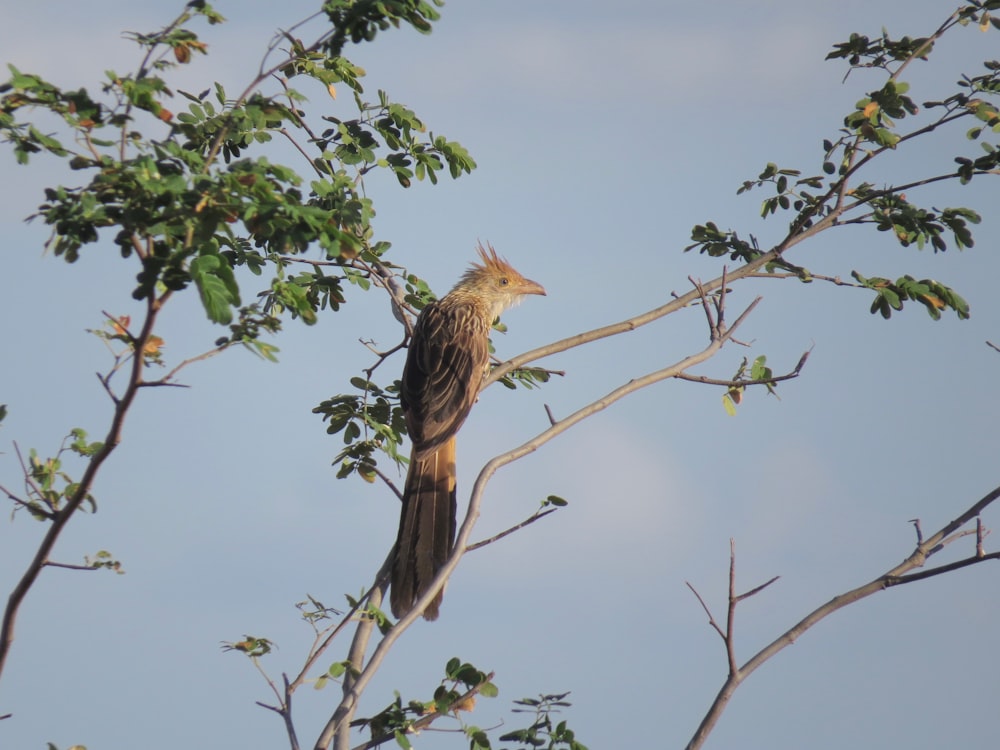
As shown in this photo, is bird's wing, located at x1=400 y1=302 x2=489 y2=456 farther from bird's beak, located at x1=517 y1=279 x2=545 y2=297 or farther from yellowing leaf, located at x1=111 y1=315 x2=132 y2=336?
yellowing leaf, located at x1=111 y1=315 x2=132 y2=336

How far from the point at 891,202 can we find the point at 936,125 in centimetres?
46

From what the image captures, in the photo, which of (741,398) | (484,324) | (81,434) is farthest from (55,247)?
(484,324)

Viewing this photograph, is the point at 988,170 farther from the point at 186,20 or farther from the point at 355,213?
the point at 186,20

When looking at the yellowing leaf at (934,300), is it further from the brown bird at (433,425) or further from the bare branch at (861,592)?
the brown bird at (433,425)

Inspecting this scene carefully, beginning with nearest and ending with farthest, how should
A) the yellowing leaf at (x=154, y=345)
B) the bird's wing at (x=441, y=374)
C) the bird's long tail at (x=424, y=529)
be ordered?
the yellowing leaf at (x=154, y=345)
the bird's long tail at (x=424, y=529)
the bird's wing at (x=441, y=374)

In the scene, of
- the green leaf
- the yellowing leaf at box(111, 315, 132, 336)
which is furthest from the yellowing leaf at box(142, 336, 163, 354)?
the green leaf

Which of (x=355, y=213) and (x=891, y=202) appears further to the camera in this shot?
(x=891, y=202)

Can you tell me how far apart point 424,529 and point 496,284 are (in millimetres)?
3231

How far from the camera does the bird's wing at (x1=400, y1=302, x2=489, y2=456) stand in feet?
22.3

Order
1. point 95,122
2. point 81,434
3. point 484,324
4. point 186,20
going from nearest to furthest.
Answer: point 95,122 → point 186,20 → point 81,434 → point 484,324

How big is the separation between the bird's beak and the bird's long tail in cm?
239

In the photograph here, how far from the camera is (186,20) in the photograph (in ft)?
13.3

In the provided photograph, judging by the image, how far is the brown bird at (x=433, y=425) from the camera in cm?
612

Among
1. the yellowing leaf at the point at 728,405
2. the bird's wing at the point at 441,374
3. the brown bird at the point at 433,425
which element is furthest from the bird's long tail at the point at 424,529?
the yellowing leaf at the point at 728,405
